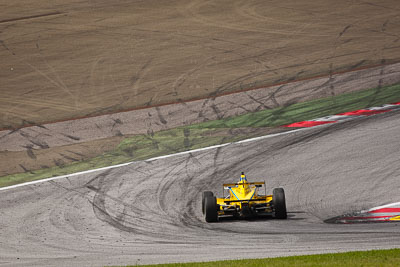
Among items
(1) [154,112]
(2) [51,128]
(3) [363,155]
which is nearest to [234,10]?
(1) [154,112]

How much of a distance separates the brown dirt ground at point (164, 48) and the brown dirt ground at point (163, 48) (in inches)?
1.9

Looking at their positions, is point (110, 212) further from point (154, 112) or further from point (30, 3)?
point (30, 3)

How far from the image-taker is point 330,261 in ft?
38.2

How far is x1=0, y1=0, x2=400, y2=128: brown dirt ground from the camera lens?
98.1ft

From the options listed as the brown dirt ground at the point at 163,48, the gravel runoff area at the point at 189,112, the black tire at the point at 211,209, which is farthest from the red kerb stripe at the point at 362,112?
the black tire at the point at 211,209

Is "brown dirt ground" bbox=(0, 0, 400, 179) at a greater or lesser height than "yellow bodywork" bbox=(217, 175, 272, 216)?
greater

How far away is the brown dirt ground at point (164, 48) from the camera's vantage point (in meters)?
29.9

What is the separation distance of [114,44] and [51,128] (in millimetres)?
7669

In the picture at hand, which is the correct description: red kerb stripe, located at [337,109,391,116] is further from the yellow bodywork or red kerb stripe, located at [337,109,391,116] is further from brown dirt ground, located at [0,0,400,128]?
the yellow bodywork

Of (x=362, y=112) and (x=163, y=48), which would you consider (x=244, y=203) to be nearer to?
(x=362, y=112)

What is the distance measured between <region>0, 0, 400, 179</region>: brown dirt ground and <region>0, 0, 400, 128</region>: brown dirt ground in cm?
5

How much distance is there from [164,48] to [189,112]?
6.25 m

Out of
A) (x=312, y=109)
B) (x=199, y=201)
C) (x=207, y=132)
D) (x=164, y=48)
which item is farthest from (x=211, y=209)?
(x=164, y=48)

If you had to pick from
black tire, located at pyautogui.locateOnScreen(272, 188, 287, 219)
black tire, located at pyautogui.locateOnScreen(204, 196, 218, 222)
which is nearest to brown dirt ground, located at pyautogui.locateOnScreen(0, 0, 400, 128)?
black tire, located at pyautogui.locateOnScreen(204, 196, 218, 222)
